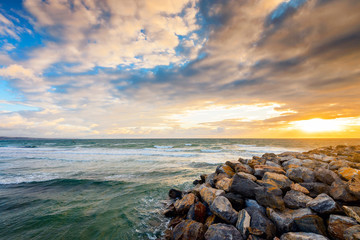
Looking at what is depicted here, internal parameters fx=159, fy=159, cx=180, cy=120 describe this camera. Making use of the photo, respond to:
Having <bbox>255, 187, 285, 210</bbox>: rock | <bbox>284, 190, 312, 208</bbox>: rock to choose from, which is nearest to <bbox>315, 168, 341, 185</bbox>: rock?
<bbox>284, 190, 312, 208</bbox>: rock

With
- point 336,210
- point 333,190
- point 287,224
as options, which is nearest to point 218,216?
point 287,224

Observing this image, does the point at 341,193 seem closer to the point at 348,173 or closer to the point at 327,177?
the point at 327,177

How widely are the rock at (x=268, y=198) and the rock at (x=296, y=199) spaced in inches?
8.2

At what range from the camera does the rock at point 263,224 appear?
12.8ft

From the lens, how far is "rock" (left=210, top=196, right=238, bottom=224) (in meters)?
4.53

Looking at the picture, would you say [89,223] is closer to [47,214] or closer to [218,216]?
[47,214]

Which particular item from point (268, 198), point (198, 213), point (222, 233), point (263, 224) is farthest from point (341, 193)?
point (198, 213)

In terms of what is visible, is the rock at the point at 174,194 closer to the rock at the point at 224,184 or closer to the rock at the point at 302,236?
the rock at the point at 224,184

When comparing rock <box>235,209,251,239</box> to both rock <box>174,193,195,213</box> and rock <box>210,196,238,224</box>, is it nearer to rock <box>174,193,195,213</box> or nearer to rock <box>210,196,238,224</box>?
rock <box>210,196,238,224</box>

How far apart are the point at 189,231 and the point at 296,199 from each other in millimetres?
3278

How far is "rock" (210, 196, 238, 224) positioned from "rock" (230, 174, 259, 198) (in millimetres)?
660

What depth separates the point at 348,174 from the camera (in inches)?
221

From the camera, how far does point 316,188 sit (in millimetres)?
5199

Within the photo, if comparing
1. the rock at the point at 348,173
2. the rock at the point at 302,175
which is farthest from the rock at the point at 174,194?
the rock at the point at 348,173
